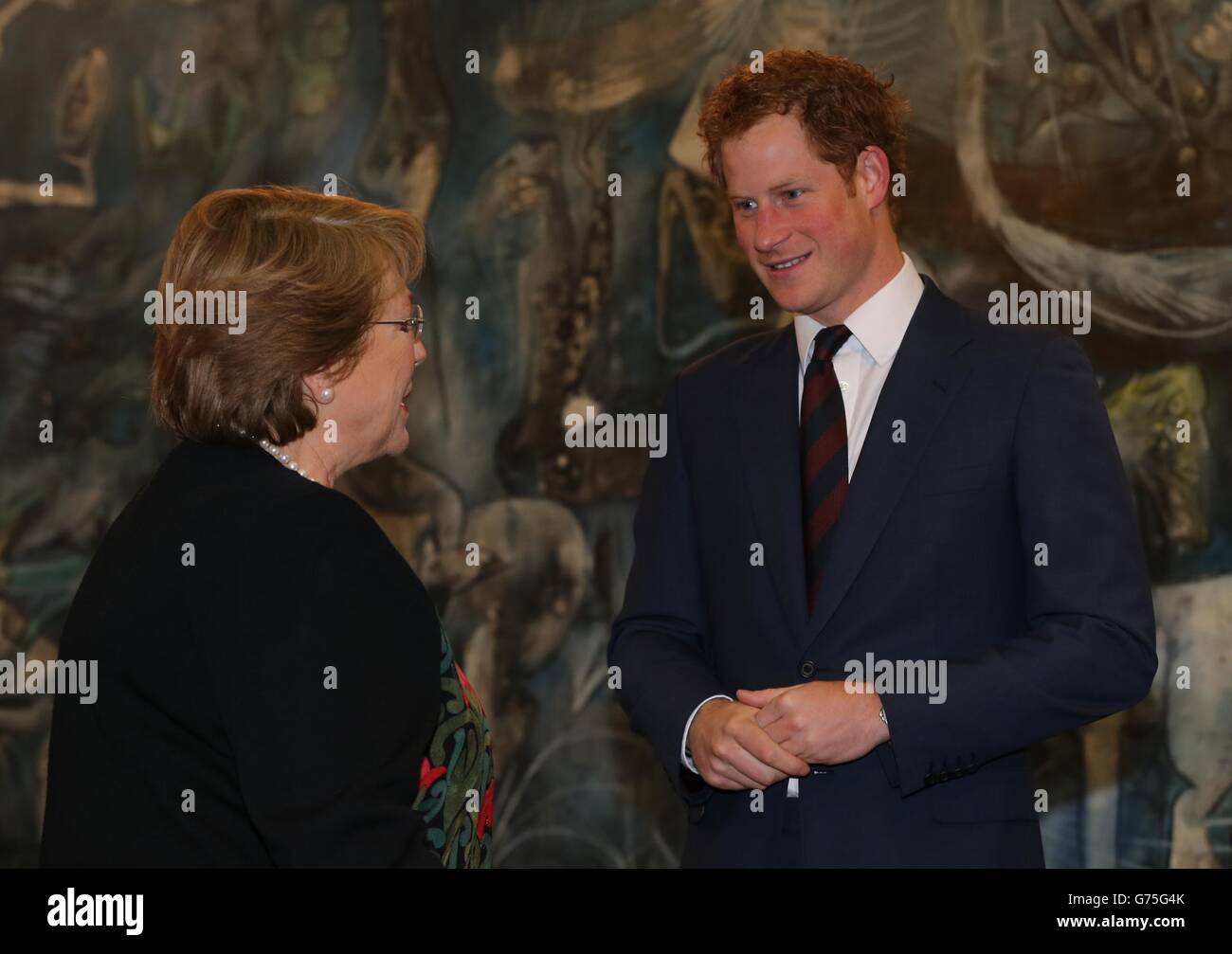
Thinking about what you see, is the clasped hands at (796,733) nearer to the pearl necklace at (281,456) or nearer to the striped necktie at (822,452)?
the striped necktie at (822,452)

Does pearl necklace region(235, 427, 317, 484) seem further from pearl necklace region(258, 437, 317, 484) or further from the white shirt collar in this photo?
the white shirt collar

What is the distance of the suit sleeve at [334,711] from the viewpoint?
1663mm

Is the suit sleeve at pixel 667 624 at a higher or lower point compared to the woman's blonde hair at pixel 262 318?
lower

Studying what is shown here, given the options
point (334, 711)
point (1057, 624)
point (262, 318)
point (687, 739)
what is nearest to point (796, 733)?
point (687, 739)

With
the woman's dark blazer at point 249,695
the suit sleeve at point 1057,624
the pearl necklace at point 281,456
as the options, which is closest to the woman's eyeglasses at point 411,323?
the pearl necklace at point 281,456

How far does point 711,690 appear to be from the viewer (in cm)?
250

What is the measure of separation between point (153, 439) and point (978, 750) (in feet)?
12.8

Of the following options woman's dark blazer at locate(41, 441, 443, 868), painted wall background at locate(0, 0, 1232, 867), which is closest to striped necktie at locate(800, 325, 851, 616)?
woman's dark blazer at locate(41, 441, 443, 868)

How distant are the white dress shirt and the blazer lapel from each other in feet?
0.13

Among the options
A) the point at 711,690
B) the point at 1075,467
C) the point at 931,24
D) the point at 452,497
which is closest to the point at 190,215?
the point at 711,690

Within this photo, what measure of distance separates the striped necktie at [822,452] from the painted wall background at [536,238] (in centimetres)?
258

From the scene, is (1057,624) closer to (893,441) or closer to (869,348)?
(893,441)

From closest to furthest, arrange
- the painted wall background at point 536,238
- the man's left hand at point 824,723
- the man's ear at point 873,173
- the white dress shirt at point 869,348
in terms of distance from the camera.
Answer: the man's left hand at point 824,723
the white dress shirt at point 869,348
the man's ear at point 873,173
the painted wall background at point 536,238

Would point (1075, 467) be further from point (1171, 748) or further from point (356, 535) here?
point (1171, 748)
